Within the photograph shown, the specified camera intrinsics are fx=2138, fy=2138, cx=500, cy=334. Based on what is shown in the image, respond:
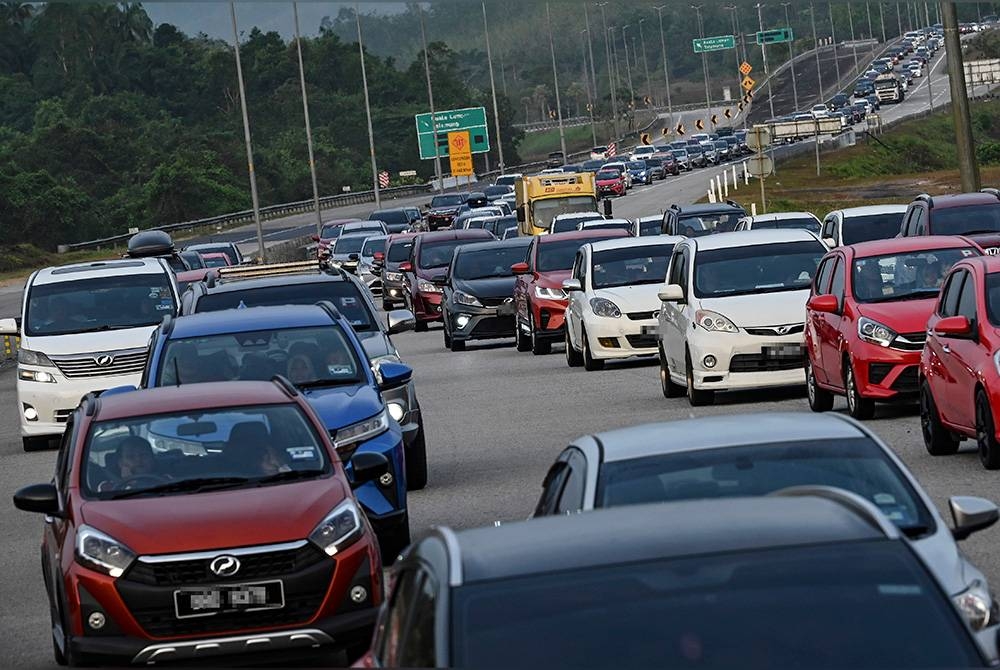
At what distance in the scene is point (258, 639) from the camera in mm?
9352

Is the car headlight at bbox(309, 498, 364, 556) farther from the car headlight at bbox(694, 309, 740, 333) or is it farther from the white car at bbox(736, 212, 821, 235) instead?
the white car at bbox(736, 212, 821, 235)

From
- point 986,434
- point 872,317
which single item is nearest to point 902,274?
point 872,317

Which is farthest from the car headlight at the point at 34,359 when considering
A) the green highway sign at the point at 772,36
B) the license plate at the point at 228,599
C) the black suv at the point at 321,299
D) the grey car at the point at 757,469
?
the green highway sign at the point at 772,36

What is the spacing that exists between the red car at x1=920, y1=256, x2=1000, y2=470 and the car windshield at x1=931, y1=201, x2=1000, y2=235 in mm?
11124

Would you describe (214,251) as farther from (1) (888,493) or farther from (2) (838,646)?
(2) (838,646)

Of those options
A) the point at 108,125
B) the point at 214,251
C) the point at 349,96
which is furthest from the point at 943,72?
the point at 214,251

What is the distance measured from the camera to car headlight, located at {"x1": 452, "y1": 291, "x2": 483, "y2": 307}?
3375cm

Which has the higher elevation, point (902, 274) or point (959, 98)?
point (959, 98)

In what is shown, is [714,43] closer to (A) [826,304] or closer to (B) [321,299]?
(A) [826,304]

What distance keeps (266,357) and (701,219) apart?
2666 centimetres

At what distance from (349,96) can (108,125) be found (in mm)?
36001

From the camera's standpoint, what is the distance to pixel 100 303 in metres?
23.5

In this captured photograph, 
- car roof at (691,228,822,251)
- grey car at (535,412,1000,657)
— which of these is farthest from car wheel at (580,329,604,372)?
grey car at (535,412,1000,657)

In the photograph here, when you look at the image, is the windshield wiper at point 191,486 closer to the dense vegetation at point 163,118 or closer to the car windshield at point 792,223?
the car windshield at point 792,223
